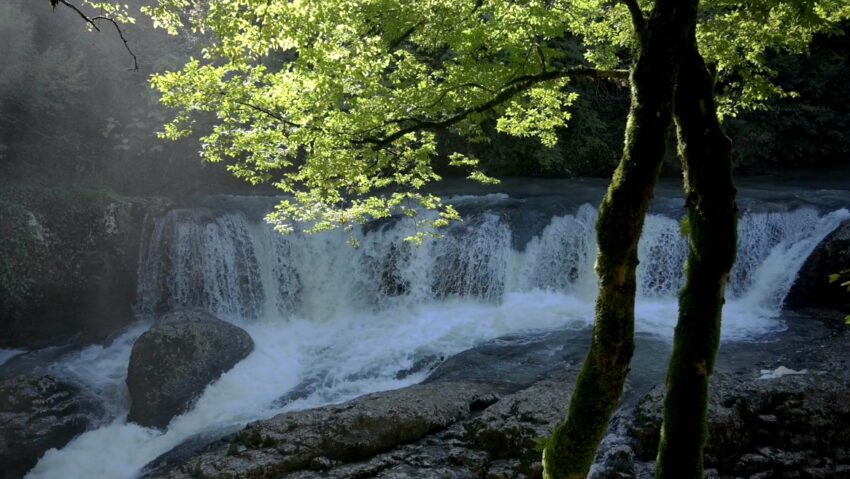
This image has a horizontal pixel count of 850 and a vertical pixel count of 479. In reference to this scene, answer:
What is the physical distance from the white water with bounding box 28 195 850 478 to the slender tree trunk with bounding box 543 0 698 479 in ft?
23.6

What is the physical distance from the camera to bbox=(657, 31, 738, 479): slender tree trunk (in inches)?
132

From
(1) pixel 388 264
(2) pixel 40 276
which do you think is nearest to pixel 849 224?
(1) pixel 388 264

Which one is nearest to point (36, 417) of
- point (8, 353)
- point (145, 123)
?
point (8, 353)

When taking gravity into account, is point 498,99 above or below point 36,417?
above

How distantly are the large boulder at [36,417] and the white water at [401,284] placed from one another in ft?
2.30

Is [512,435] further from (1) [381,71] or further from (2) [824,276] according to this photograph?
(2) [824,276]

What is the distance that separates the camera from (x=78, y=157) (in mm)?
14672

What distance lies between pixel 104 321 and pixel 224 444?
6.51m

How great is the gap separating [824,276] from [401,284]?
7.98 m

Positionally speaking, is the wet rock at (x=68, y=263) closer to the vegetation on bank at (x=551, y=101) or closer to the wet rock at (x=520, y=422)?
the vegetation on bank at (x=551, y=101)

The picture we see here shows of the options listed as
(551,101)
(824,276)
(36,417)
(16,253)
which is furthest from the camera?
(16,253)

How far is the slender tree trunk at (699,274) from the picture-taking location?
335 centimetres

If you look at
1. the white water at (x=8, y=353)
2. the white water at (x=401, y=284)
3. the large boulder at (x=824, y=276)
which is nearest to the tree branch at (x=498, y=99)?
the white water at (x=401, y=284)

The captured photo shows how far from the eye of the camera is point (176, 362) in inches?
385
